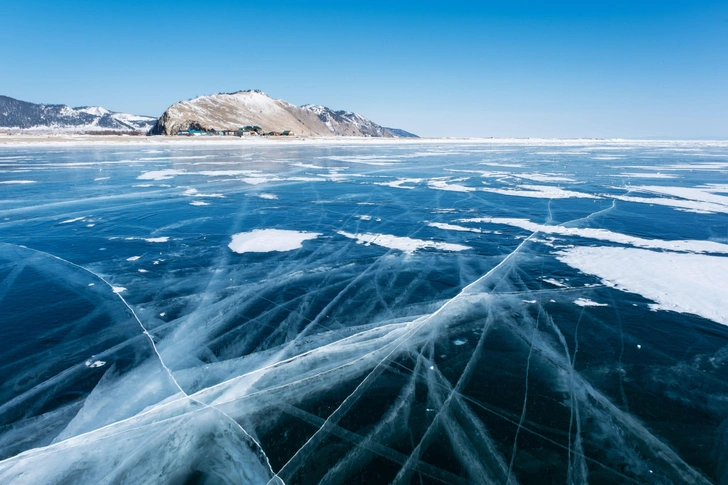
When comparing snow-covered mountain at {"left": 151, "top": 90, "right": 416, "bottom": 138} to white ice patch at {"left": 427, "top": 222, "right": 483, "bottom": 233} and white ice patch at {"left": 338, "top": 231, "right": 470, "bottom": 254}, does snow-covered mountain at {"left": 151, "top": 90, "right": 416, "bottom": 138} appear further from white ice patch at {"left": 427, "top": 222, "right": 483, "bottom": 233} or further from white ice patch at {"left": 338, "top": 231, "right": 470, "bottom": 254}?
white ice patch at {"left": 338, "top": 231, "right": 470, "bottom": 254}

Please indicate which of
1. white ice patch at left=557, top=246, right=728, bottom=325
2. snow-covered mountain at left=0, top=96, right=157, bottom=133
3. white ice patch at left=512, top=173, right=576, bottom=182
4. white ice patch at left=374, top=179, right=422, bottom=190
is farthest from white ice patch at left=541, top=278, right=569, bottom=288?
snow-covered mountain at left=0, top=96, right=157, bottom=133

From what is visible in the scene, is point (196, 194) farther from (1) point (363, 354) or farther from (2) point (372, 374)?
(2) point (372, 374)

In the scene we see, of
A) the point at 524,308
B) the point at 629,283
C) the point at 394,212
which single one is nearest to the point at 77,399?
the point at 524,308

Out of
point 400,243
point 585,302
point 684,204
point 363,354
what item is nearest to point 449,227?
point 400,243

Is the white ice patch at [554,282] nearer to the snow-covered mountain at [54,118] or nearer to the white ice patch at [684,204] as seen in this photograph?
the white ice patch at [684,204]

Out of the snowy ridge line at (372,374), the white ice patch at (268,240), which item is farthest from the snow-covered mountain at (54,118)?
the snowy ridge line at (372,374)
